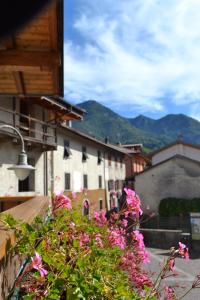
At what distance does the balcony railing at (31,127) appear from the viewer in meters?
20.2

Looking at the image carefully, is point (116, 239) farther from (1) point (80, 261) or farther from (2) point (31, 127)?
(2) point (31, 127)

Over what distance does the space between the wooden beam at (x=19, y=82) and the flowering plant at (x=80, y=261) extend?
313 cm

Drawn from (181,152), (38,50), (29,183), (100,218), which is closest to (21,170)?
(38,50)

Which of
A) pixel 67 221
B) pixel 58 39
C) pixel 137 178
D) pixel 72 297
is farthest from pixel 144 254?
pixel 137 178

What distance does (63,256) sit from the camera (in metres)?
2.50

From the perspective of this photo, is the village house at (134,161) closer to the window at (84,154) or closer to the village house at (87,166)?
the village house at (87,166)

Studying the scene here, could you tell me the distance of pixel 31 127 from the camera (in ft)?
74.3

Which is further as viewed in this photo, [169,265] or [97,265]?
[169,265]

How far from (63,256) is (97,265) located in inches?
7.9

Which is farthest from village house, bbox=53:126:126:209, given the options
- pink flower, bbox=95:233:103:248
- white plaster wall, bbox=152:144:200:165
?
pink flower, bbox=95:233:103:248

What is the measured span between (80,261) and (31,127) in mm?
20672

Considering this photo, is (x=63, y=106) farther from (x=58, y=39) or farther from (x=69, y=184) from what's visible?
(x=58, y=39)

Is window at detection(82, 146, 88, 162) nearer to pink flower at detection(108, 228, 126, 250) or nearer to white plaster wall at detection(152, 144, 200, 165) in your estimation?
white plaster wall at detection(152, 144, 200, 165)

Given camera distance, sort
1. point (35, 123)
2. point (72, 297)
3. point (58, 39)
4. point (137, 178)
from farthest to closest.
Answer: point (137, 178) → point (35, 123) → point (58, 39) → point (72, 297)
